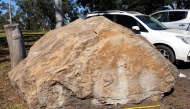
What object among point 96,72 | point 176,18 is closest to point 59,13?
point 176,18

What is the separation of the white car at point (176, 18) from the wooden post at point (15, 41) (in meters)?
8.05

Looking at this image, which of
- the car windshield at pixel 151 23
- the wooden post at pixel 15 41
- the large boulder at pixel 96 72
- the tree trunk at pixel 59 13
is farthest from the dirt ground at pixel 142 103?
the tree trunk at pixel 59 13

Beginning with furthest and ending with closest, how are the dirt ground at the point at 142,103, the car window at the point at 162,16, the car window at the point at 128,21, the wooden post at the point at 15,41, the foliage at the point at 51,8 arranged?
the foliage at the point at 51,8 < the car window at the point at 162,16 < the car window at the point at 128,21 < the wooden post at the point at 15,41 < the dirt ground at the point at 142,103

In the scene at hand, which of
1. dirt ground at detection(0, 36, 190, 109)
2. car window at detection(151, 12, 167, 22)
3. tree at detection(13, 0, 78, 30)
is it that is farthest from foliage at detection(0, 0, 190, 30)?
dirt ground at detection(0, 36, 190, 109)

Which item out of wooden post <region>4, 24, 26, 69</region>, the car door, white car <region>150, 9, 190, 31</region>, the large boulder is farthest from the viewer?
white car <region>150, 9, 190, 31</region>

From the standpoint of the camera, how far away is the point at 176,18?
39.9 ft

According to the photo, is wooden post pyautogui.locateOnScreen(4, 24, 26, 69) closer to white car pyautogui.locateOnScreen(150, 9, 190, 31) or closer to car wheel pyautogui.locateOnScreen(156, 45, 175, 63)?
car wheel pyautogui.locateOnScreen(156, 45, 175, 63)

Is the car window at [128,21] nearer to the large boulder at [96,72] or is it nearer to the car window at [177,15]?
the large boulder at [96,72]

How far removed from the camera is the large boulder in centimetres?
409

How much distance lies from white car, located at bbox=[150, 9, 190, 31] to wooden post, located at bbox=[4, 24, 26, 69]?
317 inches

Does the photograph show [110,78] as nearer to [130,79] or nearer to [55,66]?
[130,79]

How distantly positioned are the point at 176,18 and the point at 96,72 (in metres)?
9.13

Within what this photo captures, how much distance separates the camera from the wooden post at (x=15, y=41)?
5.73 m

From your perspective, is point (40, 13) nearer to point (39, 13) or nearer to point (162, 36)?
point (39, 13)
